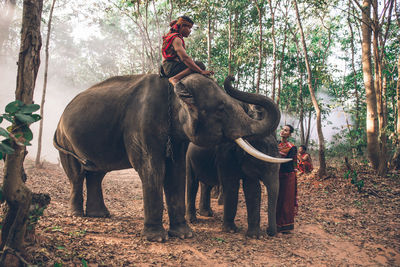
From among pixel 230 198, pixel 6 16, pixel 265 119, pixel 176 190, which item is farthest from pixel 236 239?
pixel 6 16

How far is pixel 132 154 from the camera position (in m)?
4.33

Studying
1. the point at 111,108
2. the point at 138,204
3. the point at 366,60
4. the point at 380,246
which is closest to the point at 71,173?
the point at 111,108

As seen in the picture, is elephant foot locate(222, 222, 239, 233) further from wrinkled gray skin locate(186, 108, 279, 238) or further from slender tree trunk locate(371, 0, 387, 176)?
slender tree trunk locate(371, 0, 387, 176)

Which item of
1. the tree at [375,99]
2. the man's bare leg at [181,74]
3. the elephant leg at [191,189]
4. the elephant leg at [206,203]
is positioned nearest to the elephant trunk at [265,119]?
the man's bare leg at [181,74]

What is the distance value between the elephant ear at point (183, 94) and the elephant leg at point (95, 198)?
98.2 inches

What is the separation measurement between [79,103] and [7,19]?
62.2 feet

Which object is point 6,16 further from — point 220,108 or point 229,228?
point 229,228

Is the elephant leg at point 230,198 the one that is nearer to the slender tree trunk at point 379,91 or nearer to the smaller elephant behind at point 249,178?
the smaller elephant behind at point 249,178

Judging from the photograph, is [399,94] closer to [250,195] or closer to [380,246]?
[380,246]

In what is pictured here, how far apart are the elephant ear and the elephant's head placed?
1cm

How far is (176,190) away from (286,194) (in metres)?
1.90

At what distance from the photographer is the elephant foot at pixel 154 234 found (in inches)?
163

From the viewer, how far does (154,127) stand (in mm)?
4242

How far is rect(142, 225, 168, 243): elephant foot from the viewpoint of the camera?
4.13 metres
